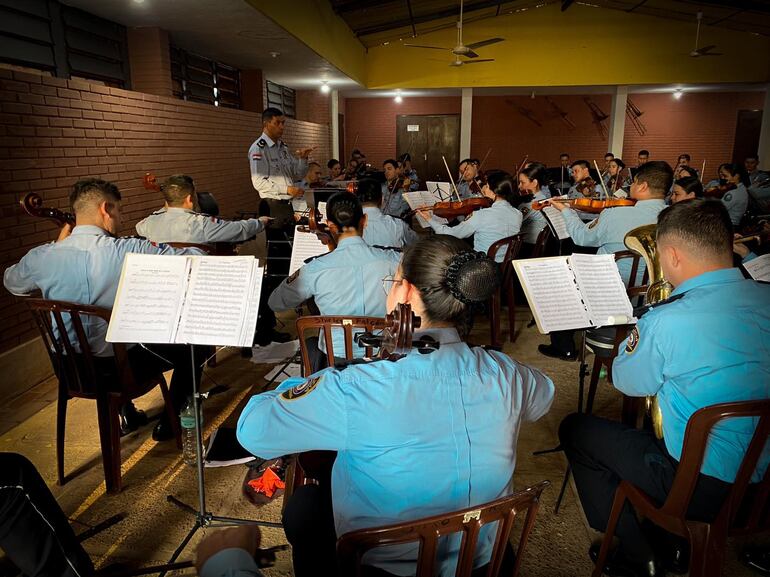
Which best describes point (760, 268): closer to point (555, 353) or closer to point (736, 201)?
point (555, 353)

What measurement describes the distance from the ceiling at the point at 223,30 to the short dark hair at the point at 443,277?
396cm

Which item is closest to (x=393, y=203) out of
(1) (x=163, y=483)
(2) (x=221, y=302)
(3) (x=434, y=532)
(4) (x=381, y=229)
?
(4) (x=381, y=229)

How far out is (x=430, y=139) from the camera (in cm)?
1311

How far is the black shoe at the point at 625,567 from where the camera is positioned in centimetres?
165

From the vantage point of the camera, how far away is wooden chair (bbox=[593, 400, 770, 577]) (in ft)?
4.12

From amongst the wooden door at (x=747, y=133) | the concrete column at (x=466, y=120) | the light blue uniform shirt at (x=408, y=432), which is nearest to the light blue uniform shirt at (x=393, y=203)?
the concrete column at (x=466, y=120)

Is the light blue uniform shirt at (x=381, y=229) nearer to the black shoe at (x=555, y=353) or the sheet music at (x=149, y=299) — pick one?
the black shoe at (x=555, y=353)

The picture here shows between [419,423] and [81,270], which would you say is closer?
[419,423]

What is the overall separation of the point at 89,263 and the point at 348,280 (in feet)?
3.53

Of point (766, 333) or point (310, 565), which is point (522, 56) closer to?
point (766, 333)

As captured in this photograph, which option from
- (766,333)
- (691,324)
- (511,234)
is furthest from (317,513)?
(511,234)

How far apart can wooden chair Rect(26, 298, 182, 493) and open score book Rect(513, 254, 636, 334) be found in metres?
1.60

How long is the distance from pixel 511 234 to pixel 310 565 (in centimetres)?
320

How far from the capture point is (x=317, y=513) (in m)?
1.25
